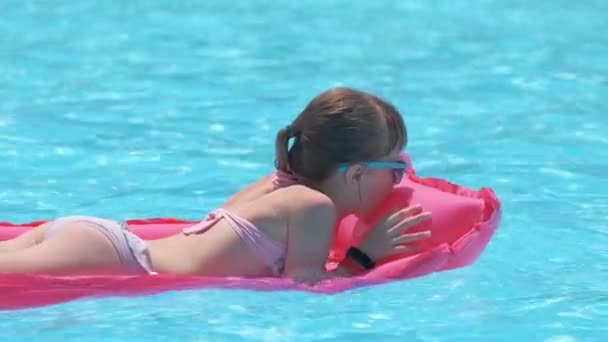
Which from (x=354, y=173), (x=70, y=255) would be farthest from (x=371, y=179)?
(x=70, y=255)

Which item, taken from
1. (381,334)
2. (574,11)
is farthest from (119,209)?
(574,11)

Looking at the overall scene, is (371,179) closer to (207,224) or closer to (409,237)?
(409,237)

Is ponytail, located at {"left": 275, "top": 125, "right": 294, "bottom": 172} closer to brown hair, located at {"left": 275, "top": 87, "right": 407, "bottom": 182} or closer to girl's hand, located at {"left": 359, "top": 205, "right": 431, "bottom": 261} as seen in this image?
brown hair, located at {"left": 275, "top": 87, "right": 407, "bottom": 182}

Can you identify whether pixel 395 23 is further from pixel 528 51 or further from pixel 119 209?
pixel 119 209

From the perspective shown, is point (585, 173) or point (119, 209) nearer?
point (119, 209)

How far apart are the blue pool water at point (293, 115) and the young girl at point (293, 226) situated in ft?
0.45

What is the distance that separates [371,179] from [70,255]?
1.11 meters

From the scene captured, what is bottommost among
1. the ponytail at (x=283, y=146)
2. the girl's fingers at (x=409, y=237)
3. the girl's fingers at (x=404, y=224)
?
the girl's fingers at (x=409, y=237)

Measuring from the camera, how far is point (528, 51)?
10.1 meters

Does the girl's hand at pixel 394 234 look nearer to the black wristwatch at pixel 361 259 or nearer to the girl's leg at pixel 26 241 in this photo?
the black wristwatch at pixel 361 259

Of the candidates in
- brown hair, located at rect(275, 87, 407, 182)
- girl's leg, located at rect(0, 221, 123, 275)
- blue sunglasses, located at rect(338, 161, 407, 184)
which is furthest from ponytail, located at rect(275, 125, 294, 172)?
girl's leg, located at rect(0, 221, 123, 275)

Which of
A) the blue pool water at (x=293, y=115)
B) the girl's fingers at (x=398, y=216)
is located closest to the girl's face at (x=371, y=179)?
the girl's fingers at (x=398, y=216)

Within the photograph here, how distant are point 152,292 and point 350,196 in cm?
81

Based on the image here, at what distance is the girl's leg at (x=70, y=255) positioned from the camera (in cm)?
471
